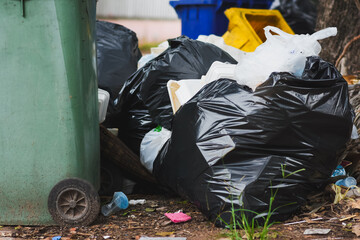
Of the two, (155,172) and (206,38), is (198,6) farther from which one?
(155,172)

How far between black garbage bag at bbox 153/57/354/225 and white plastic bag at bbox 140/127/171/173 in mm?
507

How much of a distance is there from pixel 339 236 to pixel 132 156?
4.73ft

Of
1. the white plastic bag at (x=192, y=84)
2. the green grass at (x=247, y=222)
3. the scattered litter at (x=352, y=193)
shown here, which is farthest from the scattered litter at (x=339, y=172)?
the white plastic bag at (x=192, y=84)

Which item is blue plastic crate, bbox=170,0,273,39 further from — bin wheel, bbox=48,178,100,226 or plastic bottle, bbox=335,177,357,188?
bin wheel, bbox=48,178,100,226

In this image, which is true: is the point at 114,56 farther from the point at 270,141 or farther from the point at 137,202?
the point at 270,141

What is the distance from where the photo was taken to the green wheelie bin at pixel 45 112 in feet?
7.68

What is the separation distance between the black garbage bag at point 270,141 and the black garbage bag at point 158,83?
675mm

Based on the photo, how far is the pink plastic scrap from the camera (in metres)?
2.55

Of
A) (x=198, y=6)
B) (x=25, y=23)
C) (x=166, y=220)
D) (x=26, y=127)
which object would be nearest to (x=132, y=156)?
(x=166, y=220)

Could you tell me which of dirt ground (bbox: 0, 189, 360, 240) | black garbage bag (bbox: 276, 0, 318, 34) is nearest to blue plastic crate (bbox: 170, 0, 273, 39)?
black garbage bag (bbox: 276, 0, 318, 34)

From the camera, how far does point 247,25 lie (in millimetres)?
4207

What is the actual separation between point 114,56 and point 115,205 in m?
1.50

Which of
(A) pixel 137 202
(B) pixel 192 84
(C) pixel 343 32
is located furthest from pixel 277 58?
(C) pixel 343 32

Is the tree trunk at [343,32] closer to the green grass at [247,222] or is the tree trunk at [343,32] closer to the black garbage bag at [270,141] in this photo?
the black garbage bag at [270,141]
